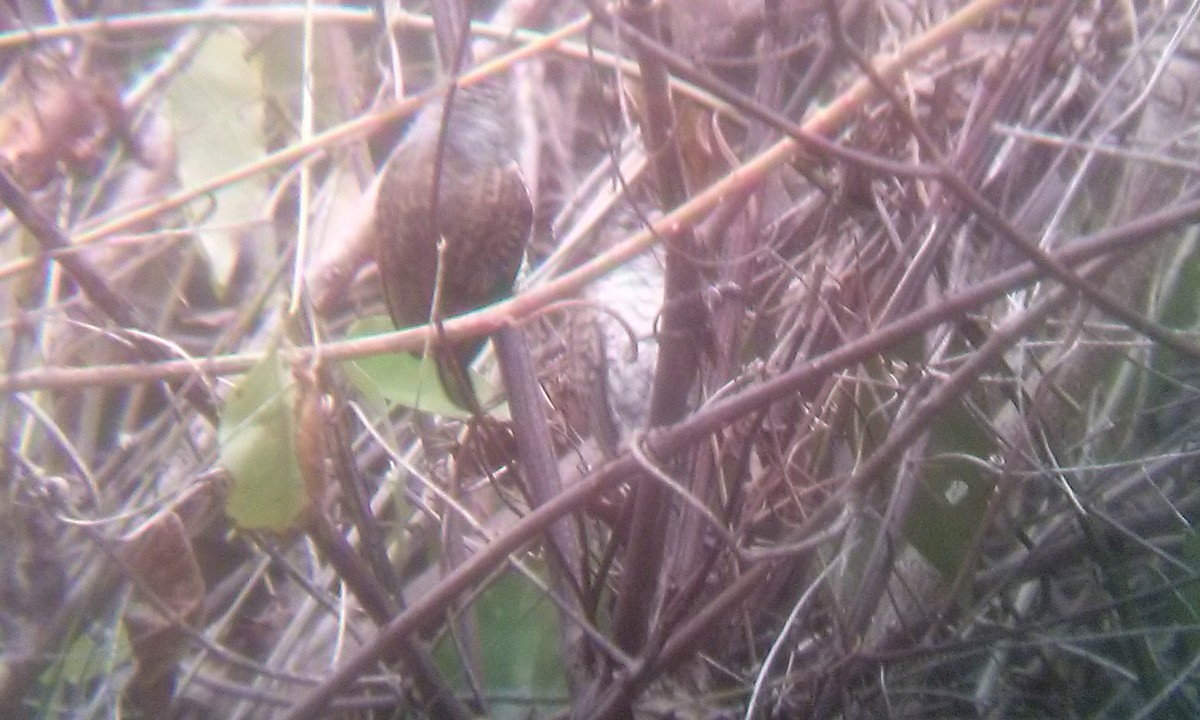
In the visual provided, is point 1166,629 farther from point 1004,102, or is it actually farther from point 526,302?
point 526,302

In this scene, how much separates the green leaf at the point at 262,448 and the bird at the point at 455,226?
0.17 m

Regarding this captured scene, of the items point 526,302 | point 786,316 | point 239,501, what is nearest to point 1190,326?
point 786,316

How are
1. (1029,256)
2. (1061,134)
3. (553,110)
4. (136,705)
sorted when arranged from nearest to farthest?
1. (1029,256)
2. (136,705)
3. (1061,134)
4. (553,110)

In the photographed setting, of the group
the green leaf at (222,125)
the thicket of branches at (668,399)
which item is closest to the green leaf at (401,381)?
the thicket of branches at (668,399)

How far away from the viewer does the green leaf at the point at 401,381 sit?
0.94m

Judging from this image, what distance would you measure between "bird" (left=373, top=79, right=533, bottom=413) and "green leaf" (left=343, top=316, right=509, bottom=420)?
2 cm

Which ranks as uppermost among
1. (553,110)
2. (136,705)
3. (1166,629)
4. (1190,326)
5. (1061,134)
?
(553,110)

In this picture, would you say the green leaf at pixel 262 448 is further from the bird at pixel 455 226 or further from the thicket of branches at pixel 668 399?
the bird at pixel 455 226

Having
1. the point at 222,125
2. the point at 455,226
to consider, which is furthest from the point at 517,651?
the point at 222,125

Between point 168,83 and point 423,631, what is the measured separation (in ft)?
2.35

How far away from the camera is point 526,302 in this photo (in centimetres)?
84

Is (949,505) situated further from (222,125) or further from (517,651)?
(222,125)

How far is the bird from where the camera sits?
0.96 meters

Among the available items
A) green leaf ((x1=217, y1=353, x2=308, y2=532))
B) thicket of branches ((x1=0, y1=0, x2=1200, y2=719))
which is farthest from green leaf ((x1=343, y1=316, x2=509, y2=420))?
green leaf ((x1=217, y1=353, x2=308, y2=532))
